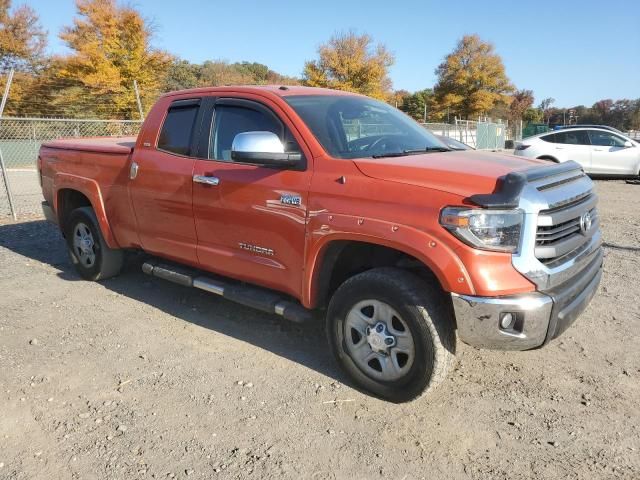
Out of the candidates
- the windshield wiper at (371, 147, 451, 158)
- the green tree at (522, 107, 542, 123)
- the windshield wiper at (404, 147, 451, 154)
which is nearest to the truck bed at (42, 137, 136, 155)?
the windshield wiper at (371, 147, 451, 158)

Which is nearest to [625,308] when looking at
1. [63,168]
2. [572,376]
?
[572,376]

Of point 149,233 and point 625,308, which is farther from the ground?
point 149,233

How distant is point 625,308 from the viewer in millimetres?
4652

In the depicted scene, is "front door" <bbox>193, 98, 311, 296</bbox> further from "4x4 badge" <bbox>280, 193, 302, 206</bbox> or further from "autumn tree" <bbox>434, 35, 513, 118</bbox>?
"autumn tree" <bbox>434, 35, 513, 118</bbox>

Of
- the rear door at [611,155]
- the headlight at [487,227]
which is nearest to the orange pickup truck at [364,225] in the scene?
the headlight at [487,227]

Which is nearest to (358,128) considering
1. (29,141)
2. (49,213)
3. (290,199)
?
(290,199)

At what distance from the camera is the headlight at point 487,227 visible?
279 centimetres

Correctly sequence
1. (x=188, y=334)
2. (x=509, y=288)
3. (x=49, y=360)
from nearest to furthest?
(x=509, y=288)
(x=49, y=360)
(x=188, y=334)

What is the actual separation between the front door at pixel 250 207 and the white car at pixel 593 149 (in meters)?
12.0

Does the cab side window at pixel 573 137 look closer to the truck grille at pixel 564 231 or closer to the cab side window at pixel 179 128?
the truck grille at pixel 564 231

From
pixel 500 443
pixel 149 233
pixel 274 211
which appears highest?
pixel 274 211

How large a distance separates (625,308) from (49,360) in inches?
190

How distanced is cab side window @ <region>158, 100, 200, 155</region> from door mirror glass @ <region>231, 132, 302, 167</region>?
104 cm

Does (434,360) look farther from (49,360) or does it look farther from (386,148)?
(49,360)
